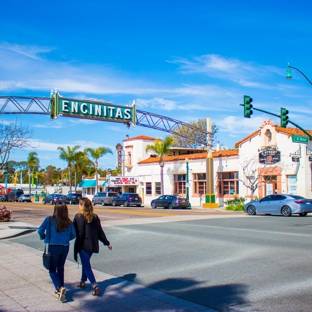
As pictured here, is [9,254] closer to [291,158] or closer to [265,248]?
[265,248]

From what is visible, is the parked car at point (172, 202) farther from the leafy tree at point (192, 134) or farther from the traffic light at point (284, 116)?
the leafy tree at point (192, 134)

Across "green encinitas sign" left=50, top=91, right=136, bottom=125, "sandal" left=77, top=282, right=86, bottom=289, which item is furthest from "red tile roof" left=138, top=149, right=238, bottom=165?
"sandal" left=77, top=282, right=86, bottom=289

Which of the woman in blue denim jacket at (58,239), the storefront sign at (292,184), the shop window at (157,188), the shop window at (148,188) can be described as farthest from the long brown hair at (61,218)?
the shop window at (148,188)

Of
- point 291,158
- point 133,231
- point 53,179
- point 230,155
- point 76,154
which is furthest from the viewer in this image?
point 53,179

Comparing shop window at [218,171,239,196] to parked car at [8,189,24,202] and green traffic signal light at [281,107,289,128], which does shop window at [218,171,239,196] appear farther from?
parked car at [8,189,24,202]

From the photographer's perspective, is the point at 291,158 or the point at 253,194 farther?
the point at 253,194

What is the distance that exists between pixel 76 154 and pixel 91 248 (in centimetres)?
6359

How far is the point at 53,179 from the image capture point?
443 ft

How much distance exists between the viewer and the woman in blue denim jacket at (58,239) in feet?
22.0

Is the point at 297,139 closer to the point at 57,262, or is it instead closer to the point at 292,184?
the point at 292,184

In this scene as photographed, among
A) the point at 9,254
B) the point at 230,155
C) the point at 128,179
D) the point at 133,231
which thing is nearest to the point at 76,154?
the point at 128,179

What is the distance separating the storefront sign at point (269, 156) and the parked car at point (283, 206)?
10.3 metres

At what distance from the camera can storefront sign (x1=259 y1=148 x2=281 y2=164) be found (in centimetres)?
3623

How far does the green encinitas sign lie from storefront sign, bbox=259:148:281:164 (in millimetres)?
11880
